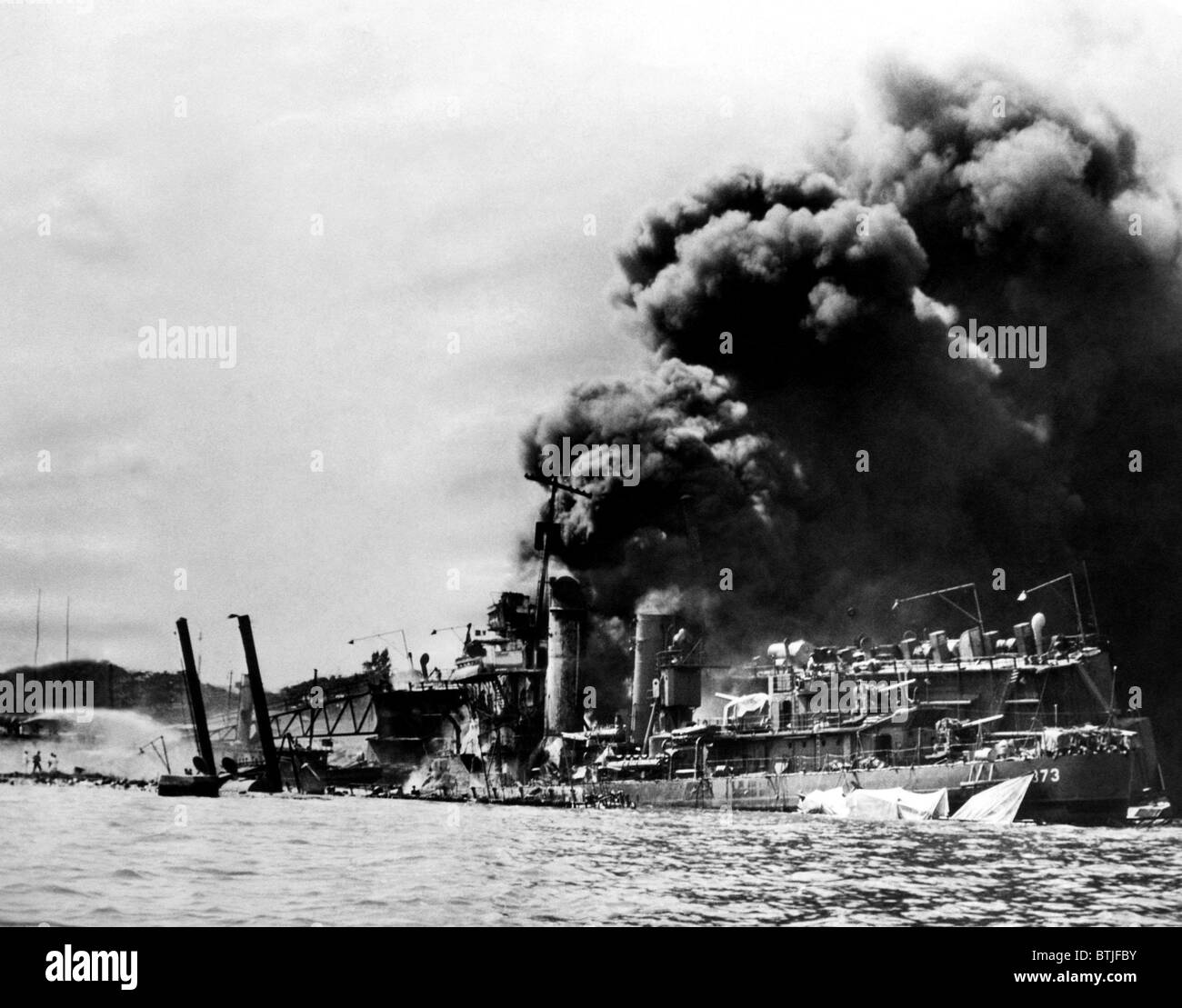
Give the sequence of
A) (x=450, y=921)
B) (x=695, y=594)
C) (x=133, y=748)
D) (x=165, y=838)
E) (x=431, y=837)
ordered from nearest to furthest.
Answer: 1. (x=450, y=921)
2. (x=165, y=838)
3. (x=431, y=837)
4. (x=133, y=748)
5. (x=695, y=594)

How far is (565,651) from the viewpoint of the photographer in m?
43.0

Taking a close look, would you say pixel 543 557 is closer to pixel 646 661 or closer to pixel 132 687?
pixel 646 661

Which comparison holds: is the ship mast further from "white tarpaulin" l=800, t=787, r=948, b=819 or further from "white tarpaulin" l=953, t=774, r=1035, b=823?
"white tarpaulin" l=953, t=774, r=1035, b=823

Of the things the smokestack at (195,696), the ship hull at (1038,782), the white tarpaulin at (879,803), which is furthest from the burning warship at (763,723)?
the smokestack at (195,696)

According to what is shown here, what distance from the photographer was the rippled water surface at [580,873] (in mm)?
13469

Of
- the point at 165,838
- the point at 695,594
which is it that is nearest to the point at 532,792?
the point at 695,594

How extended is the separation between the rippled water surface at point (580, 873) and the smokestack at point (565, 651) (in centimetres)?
1840

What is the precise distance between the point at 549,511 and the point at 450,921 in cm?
2725

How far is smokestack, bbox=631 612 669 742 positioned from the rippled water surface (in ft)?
52.3

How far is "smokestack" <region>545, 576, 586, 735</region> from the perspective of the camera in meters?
42.8

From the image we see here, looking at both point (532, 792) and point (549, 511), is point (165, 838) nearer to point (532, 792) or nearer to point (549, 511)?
→ point (532, 792)

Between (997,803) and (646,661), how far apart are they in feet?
56.0

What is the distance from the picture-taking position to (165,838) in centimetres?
2036
